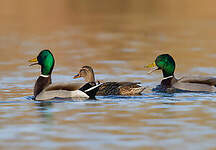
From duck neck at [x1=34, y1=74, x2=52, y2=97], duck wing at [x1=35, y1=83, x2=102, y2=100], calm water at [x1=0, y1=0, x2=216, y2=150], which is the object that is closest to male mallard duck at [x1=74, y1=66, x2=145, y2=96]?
calm water at [x1=0, y1=0, x2=216, y2=150]

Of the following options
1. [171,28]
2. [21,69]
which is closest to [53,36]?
[171,28]

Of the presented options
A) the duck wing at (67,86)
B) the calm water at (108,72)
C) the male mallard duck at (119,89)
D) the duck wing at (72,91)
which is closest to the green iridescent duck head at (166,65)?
the calm water at (108,72)

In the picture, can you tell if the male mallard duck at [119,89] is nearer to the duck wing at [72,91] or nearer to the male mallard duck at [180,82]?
the duck wing at [72,91]

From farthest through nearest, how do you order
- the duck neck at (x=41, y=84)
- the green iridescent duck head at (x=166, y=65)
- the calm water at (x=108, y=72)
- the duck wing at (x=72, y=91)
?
the green iridescent duck head at (x=166, y=65) < the duck neck at (x=41, y=84) < the duck wing at (x=72, y=91) < the calm water at (x=108, y=72)

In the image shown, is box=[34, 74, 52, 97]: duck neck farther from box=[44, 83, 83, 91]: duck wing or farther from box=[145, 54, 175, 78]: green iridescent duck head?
box=[145, 54, 175, 78]: green iridescent duck head

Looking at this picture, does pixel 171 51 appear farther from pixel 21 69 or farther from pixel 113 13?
pixel 113 13

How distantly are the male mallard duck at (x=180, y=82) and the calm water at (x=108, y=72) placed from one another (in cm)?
55

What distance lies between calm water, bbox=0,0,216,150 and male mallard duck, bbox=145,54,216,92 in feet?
1.82

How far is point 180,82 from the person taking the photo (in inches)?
534

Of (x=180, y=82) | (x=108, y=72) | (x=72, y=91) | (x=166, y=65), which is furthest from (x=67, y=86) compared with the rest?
(x=108, y=72)

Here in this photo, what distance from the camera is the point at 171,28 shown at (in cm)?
2897

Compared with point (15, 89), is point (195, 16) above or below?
above

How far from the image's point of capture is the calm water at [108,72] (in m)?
8.41

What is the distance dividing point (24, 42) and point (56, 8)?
15.2 metres
